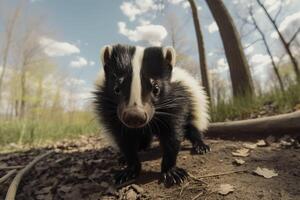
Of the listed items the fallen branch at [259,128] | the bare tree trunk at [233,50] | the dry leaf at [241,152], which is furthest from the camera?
the bare tree trunk at [233,50]

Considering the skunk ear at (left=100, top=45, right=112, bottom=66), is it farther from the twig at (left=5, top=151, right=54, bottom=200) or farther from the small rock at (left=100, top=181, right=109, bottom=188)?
the twig at (left=5, top=151, right=54, bottom=200)

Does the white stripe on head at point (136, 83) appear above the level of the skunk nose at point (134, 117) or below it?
above

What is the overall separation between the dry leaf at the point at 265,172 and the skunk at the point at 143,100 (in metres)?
0.69

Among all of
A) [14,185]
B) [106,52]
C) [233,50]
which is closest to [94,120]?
[14,185]

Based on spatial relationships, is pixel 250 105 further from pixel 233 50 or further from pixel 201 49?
pixel 201 49

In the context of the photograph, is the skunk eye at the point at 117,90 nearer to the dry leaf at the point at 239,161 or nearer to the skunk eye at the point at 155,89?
the skunk eye at the point at 155,89

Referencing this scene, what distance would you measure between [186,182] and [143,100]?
2.91 feet

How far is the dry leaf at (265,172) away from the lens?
2719 mm

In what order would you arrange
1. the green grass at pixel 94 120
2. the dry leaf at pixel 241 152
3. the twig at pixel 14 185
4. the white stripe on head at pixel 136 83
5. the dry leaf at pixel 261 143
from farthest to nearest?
the green grass at pixel 94 120, the dry leaf at pixel 261 143, the dry leaf at pixel 241 152, the twig at pixel 14 185, the white stripe on head at pixel 136 83

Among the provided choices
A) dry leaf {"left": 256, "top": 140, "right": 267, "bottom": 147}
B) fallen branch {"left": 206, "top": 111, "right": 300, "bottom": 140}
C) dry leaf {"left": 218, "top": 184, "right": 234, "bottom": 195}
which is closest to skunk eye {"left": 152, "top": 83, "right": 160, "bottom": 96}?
dry leaf {"left": 218, "top": 184, "right": 234, "bottom": 195}

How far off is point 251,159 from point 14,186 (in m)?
2.54

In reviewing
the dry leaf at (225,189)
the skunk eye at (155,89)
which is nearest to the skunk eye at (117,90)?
the skunk eye at (155,89)

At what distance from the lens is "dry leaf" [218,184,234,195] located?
8.12 feet

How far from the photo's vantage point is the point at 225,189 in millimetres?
2516
